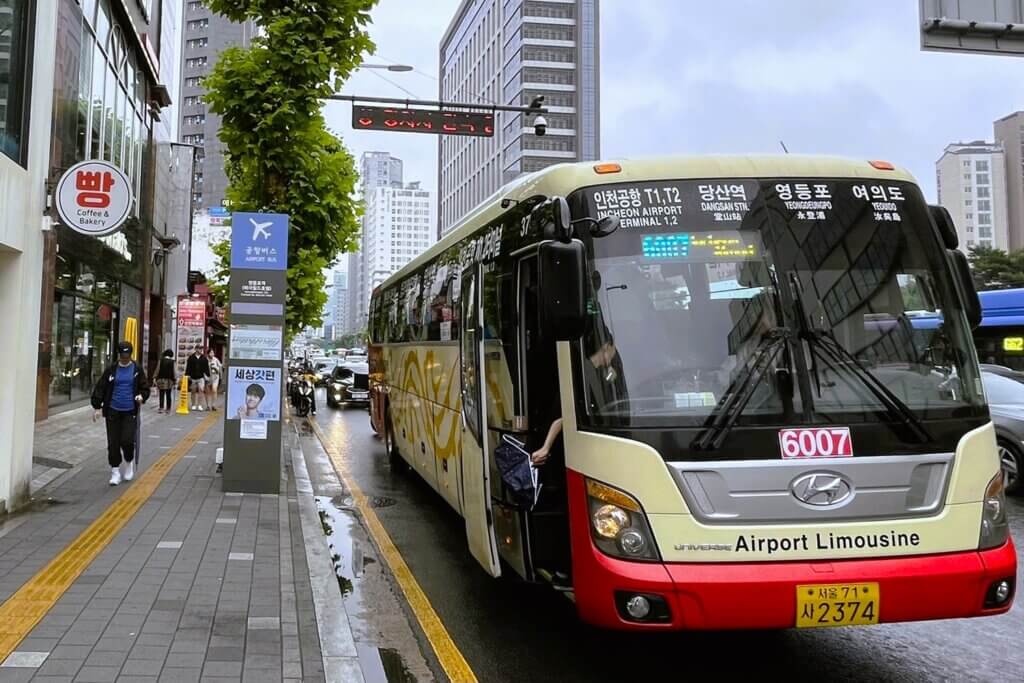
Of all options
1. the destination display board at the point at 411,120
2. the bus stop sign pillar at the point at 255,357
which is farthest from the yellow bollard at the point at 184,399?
the bus stop sign pillar at the point at 255,357

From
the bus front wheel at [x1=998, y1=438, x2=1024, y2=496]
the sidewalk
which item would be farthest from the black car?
the bus front wheel at [x1=998, y1=438, x2=1024, y2=496]

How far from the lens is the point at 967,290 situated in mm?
4555

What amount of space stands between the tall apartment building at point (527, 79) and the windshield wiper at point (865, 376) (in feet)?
240

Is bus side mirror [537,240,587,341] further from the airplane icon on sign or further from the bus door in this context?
the airplane icon on sign

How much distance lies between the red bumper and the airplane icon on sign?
657 centimetres

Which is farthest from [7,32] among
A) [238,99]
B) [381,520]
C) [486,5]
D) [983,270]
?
[486,5]

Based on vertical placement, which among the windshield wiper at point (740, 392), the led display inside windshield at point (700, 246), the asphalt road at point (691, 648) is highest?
the led display inside windshield at point (700, 246)

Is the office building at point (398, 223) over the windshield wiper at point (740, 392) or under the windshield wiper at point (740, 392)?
over

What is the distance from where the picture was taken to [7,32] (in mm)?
7453

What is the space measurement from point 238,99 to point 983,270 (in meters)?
38.6

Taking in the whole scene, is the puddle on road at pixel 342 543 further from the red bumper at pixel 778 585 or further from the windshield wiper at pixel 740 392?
the windshield wiper at pixel 740 392

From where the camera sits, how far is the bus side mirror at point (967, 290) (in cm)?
451

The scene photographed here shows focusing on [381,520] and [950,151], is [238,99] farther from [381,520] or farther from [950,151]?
[950,151]

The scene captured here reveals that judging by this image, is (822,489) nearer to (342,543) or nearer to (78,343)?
(342,543)
